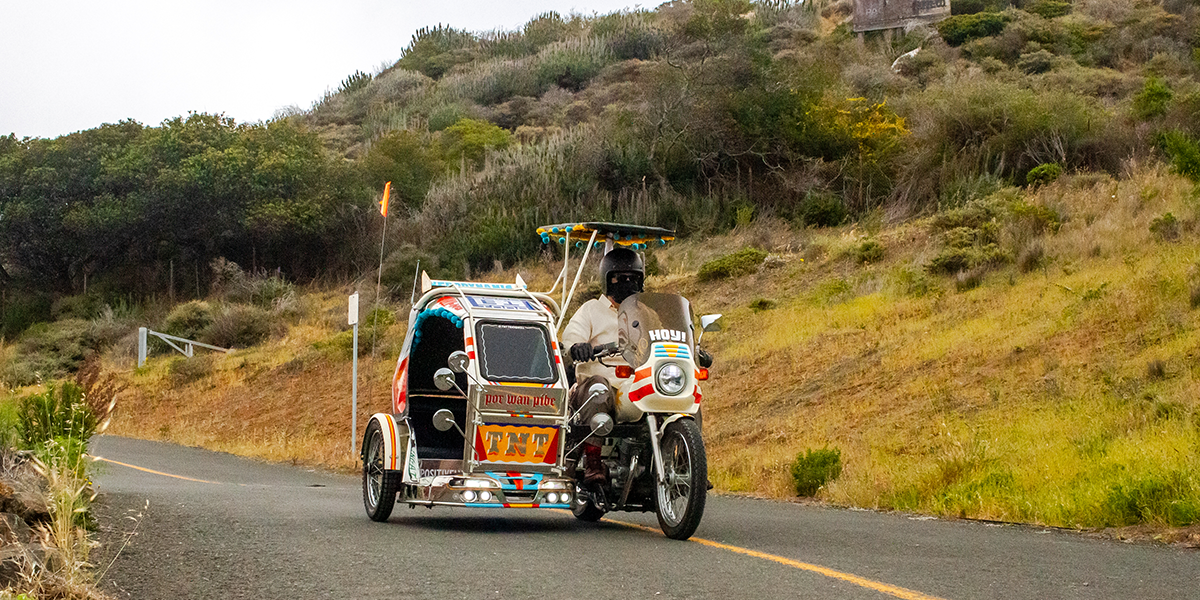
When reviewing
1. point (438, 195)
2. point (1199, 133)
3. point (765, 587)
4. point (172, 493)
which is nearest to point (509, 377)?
point (765, 587)

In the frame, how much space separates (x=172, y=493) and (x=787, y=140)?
26552 millimetres

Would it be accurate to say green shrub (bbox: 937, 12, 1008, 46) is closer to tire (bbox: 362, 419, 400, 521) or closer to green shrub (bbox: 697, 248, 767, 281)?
green shrub (bbox: 697, 248, 767, 281)

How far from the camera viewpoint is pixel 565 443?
11039mm

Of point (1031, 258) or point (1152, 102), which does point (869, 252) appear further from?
point (1152, 102)

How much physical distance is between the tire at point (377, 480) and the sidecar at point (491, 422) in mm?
11

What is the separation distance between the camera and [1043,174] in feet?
98.7

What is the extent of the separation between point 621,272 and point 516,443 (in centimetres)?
180

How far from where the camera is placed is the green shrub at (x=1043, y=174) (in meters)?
29.8

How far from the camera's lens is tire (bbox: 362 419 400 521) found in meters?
11.1

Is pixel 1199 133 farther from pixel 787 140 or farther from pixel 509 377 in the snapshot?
pixel 509 377

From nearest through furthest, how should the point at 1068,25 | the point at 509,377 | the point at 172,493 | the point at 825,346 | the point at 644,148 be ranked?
the point at 509,377, the point at 172,493, the point at 825,346, the point at 644,148, the point at 1068,25

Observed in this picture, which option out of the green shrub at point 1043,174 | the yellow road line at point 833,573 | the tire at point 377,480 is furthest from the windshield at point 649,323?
the green shrub at point 1043,174

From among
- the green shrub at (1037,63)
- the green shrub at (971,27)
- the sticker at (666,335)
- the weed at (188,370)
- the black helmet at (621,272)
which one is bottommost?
the weed at (188,370)

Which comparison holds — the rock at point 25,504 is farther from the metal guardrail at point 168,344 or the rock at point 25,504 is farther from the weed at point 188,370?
the metal guardrail at point 168,344
